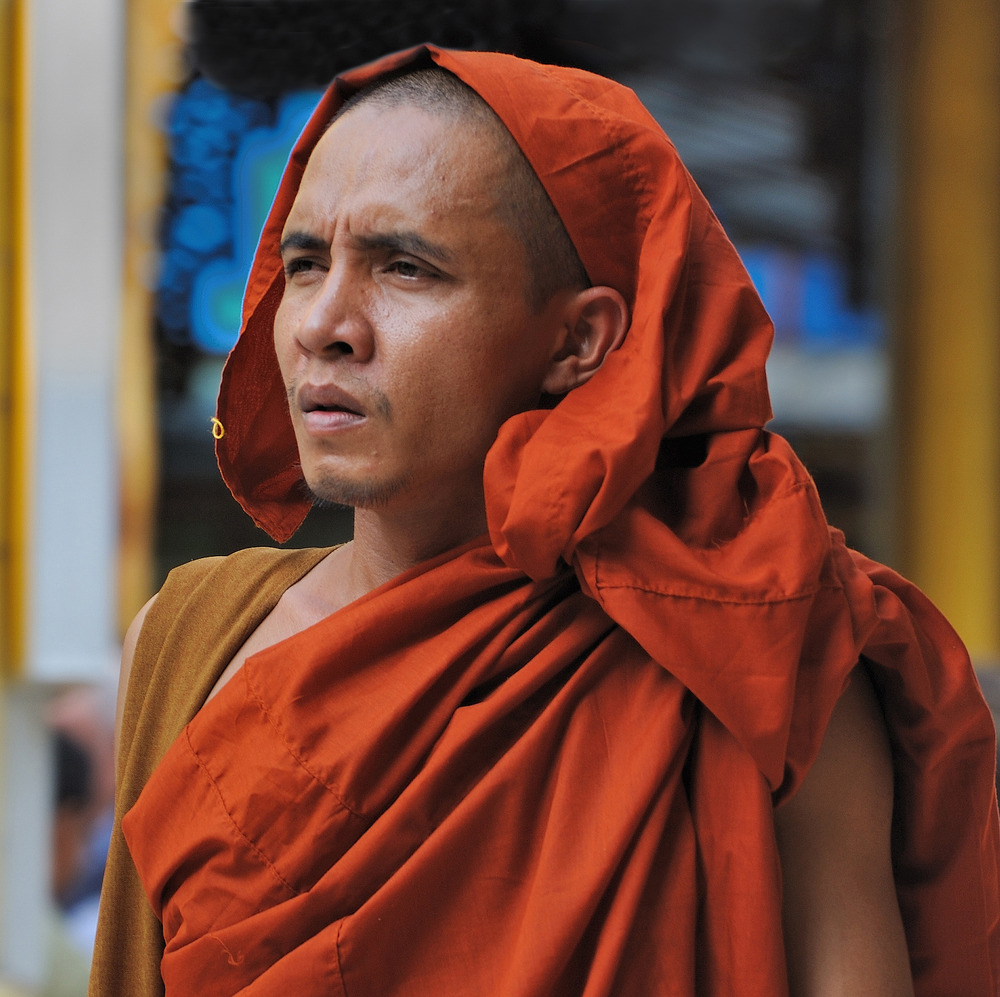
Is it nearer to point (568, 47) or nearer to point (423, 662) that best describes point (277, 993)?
point (423, 662)

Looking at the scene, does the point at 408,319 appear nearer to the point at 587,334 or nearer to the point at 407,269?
the point at 407,269

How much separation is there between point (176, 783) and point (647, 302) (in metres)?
0.66

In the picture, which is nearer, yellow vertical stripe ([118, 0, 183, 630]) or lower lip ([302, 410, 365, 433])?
lower lip ([302, 410, 365, 433])

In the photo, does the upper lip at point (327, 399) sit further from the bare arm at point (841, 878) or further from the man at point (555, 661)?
the bare arm at point (841, 878)

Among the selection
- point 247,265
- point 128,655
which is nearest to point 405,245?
point 128,655

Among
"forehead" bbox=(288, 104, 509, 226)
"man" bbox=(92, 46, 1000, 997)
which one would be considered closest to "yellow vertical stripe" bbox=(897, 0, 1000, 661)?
"man" bbox=(92, 46, 1000, 997)

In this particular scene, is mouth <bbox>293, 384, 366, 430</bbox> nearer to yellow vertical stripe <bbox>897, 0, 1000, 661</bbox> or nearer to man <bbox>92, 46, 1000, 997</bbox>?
man <bbox>92, 46, 1000, 997</bbox>

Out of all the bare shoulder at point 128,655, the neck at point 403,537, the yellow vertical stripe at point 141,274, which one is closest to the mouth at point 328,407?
the neck at point 403,537

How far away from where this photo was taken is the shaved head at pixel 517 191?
1145mm

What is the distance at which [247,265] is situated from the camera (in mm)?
3400

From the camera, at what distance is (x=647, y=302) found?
42.6 inches

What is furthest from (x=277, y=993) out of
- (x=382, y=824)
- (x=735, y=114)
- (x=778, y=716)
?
(x=735, y=114)

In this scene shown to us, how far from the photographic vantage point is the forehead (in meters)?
1.12

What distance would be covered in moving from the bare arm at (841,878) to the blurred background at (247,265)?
7.21 feet
